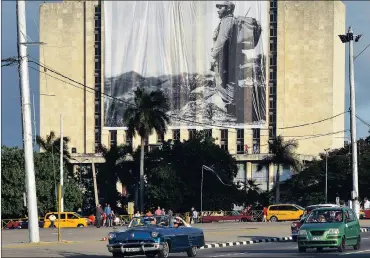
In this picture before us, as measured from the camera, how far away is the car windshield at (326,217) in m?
32.3

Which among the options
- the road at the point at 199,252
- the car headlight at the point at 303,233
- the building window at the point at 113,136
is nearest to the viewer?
the road at the point at 199,252

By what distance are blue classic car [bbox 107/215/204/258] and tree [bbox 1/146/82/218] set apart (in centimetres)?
5469

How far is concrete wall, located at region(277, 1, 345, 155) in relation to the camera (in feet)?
450

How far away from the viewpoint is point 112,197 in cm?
10694

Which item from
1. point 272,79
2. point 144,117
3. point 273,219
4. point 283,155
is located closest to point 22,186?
point 144,117

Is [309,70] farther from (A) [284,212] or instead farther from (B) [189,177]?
(A) [284,212]

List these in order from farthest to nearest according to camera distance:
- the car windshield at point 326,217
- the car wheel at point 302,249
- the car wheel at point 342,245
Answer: the car windshield at point 326,217, the car wheel at point 302,249, the car wheel at point 342,245

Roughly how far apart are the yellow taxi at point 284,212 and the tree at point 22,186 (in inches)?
762

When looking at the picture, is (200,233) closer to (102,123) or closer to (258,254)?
(258,254)

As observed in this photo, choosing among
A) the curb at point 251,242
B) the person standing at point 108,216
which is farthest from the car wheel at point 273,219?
the curb at point 251,242

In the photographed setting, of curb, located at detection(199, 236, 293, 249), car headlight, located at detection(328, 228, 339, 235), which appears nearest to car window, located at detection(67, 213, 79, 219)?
curb, located at detection(199, 236, 293, 249)

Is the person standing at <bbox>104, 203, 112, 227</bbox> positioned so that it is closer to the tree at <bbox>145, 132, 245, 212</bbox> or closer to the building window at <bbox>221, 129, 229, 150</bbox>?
the tree at <bbox>145, 132, 245, 212</bbox>

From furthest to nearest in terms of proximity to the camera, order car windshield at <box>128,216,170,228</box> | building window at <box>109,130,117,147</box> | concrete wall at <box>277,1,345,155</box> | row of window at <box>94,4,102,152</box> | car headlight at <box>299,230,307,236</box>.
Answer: row of window at <box>94,4,102,152</box> < building window at <box>109,130,117,147</box> < concrete wall at <box>277,1,345,155</box> < car headlight at <box>299,230,307,236</box> < car windshield at <box>128,216,170,228</box>

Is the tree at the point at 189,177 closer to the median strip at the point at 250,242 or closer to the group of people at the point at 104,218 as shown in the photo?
the group of people at the point at 104,218
